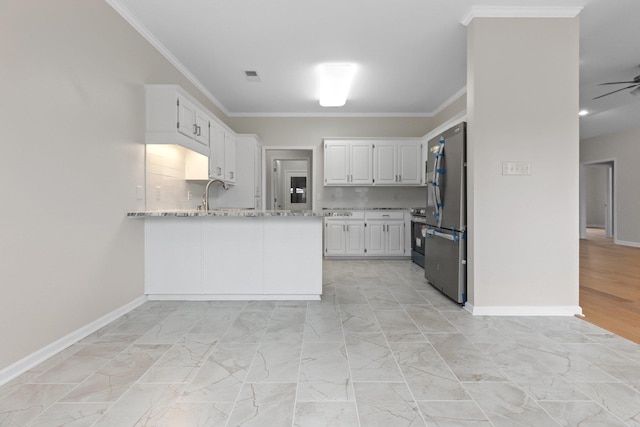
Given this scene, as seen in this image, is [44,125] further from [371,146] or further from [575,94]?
[371,146]

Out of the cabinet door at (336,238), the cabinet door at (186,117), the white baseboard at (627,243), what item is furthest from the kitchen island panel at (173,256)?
the white baseboard at (627,243)

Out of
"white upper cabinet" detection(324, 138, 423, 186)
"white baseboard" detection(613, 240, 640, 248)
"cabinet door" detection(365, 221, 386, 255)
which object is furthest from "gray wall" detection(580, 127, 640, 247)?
"cabinet door" detection(365, 221, 386, 255)

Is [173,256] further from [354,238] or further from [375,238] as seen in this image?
[375,238]

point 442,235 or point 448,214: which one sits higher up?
point 448,214

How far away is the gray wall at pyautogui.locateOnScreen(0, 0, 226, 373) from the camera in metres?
1.69

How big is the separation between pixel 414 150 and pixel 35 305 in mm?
5212

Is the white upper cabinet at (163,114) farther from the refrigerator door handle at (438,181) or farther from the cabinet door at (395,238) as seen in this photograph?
A: the cabinet door at (395,238)

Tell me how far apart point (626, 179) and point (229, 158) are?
839 cm

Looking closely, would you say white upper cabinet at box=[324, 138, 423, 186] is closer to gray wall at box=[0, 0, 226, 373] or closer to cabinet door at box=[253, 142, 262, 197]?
cabinet door at box=[253, 142, 262, 197]

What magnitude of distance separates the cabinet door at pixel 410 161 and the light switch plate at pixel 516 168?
2847 mm

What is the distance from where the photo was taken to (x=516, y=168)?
2643mm

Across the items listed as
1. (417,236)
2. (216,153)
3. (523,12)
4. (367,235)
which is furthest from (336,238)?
(523,12)

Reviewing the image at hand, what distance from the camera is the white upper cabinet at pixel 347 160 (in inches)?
215

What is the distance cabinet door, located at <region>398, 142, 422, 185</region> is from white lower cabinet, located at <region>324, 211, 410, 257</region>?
27.5 inches
